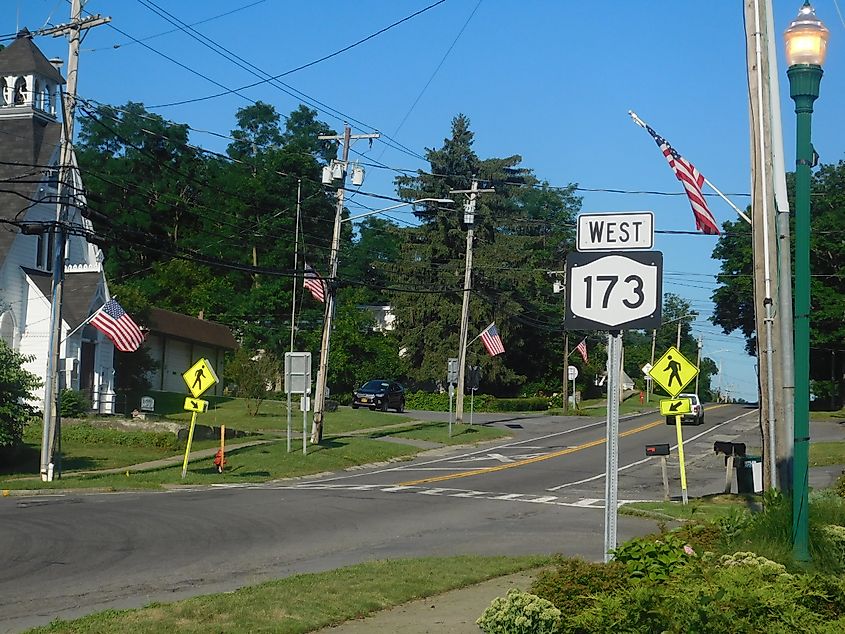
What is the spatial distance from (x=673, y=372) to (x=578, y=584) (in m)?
17.8

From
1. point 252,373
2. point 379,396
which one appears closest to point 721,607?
point 252,373

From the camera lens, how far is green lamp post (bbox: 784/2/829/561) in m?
9.62

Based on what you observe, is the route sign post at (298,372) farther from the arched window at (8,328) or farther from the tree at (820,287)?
the tree at (820,287)

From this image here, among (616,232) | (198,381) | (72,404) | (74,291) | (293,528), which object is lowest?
(293,528)

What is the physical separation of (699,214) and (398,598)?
12.8 m

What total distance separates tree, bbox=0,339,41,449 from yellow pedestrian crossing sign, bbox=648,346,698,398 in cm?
1707

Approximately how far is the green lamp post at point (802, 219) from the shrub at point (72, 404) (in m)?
35.2

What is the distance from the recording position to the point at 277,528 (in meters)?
18.0

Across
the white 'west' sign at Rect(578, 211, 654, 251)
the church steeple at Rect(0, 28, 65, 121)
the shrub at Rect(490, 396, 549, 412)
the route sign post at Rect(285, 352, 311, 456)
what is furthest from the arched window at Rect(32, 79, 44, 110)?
the white 'west' sign at Rect(578, 211, 654, 251)

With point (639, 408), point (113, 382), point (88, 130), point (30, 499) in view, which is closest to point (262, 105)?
point (88, 130)

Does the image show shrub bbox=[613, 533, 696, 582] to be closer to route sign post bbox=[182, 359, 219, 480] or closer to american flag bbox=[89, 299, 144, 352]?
route sign post bbox=[182, 359, 219, 480]

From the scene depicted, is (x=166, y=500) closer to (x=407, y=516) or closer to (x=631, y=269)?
(x=407, y=516)

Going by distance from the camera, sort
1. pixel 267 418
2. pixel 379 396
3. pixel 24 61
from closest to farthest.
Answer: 1. pixel 24 61
2. pixel 267 418
3. pixel 379 396

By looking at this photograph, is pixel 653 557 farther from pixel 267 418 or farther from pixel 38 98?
pixel 38 98
